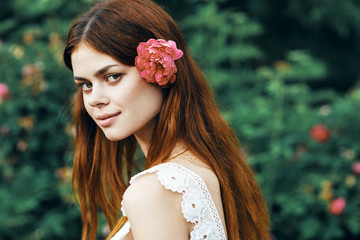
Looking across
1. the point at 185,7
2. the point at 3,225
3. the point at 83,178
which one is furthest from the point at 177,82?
the point at 185,7

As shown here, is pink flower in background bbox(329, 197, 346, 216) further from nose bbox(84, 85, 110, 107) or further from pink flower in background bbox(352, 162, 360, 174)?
nose bbox(84, 85, 110, 107)

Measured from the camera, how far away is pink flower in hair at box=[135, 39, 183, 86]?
158 cm

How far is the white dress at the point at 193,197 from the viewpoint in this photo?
1.43m

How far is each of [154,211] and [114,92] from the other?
449 mm

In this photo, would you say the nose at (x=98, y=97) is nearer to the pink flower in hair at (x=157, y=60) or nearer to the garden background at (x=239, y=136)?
the pink flower in hair at (x=157, y=60)

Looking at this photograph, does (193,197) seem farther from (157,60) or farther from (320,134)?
(320,134)

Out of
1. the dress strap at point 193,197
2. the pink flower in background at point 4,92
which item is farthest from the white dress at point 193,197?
the pink flower in background at point 4,92

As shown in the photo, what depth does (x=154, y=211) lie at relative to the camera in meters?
1.39

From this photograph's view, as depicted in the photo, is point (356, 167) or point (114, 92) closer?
point (114, 92)

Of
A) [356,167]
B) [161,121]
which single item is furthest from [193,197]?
[356,167]

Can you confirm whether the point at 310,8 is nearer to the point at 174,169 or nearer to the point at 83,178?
the point at 83,178

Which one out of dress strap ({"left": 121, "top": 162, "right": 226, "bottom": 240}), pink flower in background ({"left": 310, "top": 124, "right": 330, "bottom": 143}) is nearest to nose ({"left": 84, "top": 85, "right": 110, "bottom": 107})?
dress strap ({"left": 121, "top": 162, "right": 226, "bottom": 240})

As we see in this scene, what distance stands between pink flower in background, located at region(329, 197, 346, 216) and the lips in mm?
2226

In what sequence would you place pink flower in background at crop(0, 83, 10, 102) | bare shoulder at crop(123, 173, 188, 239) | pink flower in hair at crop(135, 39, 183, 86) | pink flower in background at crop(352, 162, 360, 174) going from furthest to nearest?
pink flower in background at crop(0, 83, 10, 102) < pink flower in background at crop(352, 162, 360, 174) < pink flower in hair at crop(135, 39, 183, 86) < bare shoulder at crop(123, 173, 188, 239)
